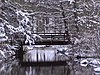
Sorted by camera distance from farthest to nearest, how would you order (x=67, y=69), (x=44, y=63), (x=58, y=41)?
(x=58, y=41) → (x=44, y=63) → (x=67, y=69)

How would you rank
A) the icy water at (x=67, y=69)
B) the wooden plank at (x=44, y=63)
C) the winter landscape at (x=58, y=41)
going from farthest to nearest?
the wooden plank at (x=44, y=63) → the icy water at (x=67, y=69) → the winter landscape at (x=58, y=41)

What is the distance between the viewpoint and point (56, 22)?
23.3 metres

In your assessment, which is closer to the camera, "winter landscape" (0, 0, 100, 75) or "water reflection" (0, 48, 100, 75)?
"winter landscape" (0, 0, 100, 75)

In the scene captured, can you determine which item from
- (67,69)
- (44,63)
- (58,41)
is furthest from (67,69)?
(58,41)

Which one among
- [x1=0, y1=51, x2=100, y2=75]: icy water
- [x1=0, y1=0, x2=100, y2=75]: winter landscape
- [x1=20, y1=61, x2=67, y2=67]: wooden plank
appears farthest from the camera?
[x1=20, y1=61, x2=67, y2=67]: wooden plank

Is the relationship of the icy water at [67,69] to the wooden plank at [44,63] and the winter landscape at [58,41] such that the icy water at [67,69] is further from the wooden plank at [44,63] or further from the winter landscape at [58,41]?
the wooden plank at [44,63]

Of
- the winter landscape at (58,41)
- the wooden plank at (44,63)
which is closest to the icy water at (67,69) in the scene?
the winter landscape at (58,41)

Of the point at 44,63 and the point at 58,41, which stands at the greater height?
the point at 58,41

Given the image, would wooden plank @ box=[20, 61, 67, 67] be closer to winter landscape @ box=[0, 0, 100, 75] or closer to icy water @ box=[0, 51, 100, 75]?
winter landscape @ box=[0, 0, 100, 75]

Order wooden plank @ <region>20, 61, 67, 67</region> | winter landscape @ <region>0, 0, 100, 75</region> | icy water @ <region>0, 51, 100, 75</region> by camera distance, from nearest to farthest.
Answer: winter landscape @ <region>0, 0, 100, 75</region> → icy water @ <region>0, 51, 100, 75</region> → wooden plank @ <region>20, 61, 67, 67</region>

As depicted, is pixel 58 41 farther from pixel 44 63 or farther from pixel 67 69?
pixel 67 69

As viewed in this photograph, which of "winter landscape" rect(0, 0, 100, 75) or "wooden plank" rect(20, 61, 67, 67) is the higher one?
"winter landscape" rect(0, 0, 100, 75)

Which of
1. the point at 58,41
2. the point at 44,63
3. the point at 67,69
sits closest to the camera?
the point at 67,69

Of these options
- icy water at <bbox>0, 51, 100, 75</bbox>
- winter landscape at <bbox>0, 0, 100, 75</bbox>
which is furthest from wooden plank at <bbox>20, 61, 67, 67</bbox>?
icy water at <bbox>0, 51, 100, 75</bbox>
